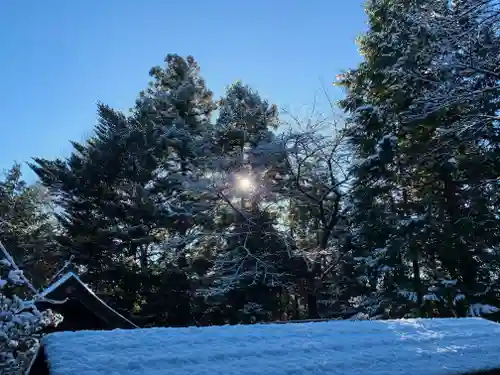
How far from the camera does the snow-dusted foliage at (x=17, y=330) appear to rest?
3.65 meters

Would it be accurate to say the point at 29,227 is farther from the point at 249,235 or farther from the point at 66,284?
the point at 66,284

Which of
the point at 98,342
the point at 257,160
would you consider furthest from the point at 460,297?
the point at 98,342

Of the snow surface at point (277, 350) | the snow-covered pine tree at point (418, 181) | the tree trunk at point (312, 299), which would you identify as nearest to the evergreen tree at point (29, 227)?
the tree trunk at point (312, 299)

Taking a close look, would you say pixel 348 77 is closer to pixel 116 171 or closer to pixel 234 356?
pixel 116 171

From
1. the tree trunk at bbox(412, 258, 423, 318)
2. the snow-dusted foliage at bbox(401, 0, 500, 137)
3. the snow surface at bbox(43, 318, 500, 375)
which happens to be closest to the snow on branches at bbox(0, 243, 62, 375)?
the snow surface at bbox(43, 318, 500, 375)

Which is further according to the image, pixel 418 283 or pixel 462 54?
pixel 418 283

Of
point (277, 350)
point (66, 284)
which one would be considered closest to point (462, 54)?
point (277, 350)

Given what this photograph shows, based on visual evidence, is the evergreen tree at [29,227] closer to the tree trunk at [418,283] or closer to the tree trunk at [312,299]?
the tree trunk at [312,299]

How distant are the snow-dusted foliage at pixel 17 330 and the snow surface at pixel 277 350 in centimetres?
22

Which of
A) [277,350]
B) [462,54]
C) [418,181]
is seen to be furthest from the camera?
[418,181]

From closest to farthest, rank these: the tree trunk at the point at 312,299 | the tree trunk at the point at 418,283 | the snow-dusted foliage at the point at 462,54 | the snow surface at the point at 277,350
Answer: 1. the snow surface at the point at 277,350
2. the snow-dusted foliage at the point at 462,54
3. the tree trunk at the point at 418,283
4. the tree trunk at the point at 312,299

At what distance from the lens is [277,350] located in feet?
13.7

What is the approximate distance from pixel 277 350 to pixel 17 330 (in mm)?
2537

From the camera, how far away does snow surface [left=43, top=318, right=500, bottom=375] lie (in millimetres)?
3535
